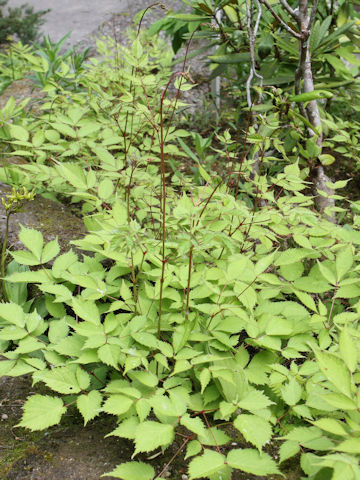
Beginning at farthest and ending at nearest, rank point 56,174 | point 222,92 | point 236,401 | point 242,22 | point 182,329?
1. point 222,92
2. point 242,22
3. point 56,174
4. point 182,329
5. point 236,401

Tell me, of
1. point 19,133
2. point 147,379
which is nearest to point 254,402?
point 147,379

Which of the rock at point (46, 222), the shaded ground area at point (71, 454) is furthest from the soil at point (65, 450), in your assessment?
the rock at point (46, 222)

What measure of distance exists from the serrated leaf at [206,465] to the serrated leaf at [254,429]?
9 cm

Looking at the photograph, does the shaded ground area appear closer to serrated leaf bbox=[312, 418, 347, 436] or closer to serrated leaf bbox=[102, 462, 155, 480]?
serrated leaf bbox=[102, 462, 155, 480]

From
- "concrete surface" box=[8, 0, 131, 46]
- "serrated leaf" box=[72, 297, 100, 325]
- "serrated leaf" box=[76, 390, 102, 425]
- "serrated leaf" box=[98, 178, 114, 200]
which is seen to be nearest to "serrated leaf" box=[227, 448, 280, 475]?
"serrated leaf" box=[76, 390, 102, 425]

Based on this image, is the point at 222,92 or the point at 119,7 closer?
the point at 222,92

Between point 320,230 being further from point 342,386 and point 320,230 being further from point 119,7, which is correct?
point 119,7

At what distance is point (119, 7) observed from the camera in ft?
22.5

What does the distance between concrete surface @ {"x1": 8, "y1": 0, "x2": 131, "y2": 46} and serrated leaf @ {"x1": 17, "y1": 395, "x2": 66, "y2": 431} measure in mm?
6058

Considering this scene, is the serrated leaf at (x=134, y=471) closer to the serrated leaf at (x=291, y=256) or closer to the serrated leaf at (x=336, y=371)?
the serrated leaf at (x=336, y=371)

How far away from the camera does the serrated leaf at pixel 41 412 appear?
105cm

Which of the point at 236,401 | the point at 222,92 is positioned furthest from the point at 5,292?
the point at 222,92

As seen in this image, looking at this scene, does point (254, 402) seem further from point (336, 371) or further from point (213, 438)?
point (336, 371)

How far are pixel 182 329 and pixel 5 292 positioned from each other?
2.51 feet
